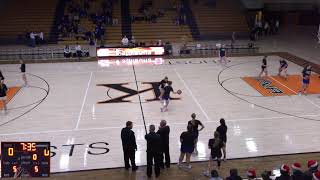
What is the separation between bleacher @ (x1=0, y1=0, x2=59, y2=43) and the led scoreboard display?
2622cm

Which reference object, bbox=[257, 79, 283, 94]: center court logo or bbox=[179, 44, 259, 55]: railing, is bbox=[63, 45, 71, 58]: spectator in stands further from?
bbox=[257, 79, 283, 94]: center court logo

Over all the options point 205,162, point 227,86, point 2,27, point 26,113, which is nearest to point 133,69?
point 227,86

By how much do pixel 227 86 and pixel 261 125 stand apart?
18.7 ft

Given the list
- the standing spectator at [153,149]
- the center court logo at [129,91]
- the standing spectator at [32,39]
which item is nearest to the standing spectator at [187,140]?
the standing spectator at [153,149]

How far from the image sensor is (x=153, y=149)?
10914 mm

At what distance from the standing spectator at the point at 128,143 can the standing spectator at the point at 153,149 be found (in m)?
0.50

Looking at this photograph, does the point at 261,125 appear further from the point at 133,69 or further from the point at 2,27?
the point at 2,27

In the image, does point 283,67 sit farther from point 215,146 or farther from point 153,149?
point 153,149

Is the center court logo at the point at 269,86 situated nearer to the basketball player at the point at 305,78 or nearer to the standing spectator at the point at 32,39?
the basketball player at the point at 305,78

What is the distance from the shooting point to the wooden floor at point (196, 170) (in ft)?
37.1

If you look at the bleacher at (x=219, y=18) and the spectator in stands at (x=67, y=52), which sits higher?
the bleacher at (x=219, y=18)

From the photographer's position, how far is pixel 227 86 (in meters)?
20.8

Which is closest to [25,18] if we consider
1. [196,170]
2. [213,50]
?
[213,50]

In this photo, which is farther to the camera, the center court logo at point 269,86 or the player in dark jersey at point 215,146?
the center court logo at point 269,86
